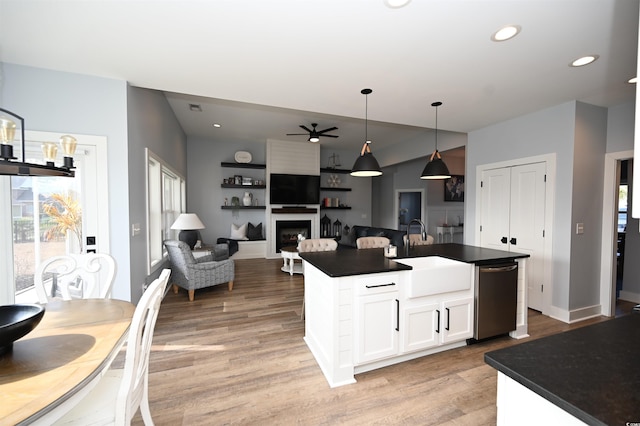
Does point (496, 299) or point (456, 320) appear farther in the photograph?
point (496, 299)

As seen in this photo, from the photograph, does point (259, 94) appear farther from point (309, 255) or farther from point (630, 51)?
point (630, 51)

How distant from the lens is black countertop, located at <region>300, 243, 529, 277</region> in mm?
2104

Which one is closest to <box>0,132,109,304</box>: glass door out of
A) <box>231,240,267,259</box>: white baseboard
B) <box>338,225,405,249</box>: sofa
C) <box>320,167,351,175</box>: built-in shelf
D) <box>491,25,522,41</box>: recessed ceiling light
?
<box>491,25,522,41</box>: recessed ceiling light

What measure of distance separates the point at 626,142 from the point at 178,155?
7.01 m

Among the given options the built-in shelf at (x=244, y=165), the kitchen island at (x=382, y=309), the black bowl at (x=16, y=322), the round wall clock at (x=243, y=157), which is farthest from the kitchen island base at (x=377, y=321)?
the round wall clock at (x=243, y=157)

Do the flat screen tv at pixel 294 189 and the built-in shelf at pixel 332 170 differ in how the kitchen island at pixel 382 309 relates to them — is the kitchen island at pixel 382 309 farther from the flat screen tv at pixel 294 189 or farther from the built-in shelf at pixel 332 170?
the built-in shelf at pixel 332 170

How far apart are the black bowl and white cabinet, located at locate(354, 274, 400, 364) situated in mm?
1799

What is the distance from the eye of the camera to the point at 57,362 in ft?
3.44

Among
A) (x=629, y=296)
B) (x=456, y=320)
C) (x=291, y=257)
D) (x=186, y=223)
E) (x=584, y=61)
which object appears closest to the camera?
(x=584, y=61)

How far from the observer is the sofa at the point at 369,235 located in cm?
527

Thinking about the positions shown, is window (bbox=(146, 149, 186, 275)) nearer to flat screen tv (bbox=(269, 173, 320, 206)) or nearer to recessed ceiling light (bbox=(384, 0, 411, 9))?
flat screen tv (bbox=(269, 173, 320, 206))

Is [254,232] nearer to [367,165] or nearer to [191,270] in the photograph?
[191,270]

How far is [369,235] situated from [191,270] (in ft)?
12.5

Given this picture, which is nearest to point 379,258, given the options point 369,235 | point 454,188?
point 369,235
